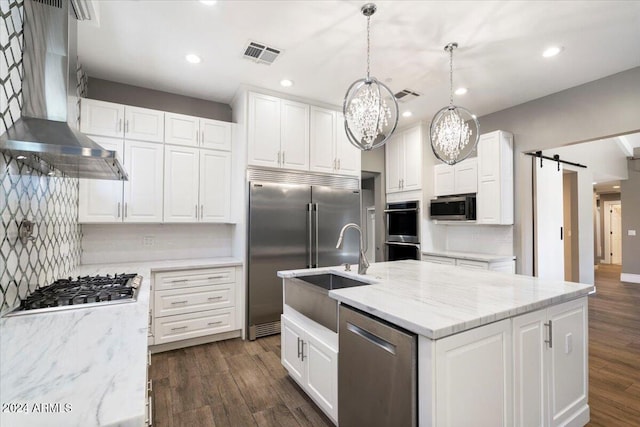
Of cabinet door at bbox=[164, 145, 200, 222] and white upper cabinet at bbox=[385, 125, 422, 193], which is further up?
white upper cabinet at bbox=[385, 125, 422, 193]

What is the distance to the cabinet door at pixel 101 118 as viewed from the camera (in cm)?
A: 293

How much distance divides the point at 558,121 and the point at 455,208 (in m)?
A: 1.54

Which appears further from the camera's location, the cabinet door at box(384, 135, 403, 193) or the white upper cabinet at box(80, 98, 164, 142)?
the cabinet door at box(384, 135, 403, 193)

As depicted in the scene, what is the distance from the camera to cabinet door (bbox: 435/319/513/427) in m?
1.21

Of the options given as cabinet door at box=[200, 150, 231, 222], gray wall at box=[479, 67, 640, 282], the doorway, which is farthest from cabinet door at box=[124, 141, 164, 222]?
the doorway

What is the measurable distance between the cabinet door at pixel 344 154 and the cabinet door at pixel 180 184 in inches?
70.8

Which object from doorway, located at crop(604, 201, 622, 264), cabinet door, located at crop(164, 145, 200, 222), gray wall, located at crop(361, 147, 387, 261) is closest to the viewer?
cabinet door, located at crop(164, 145, 200, 222)

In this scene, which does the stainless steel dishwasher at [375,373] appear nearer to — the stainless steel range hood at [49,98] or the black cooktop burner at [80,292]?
the black cooktop burner at [80,292]

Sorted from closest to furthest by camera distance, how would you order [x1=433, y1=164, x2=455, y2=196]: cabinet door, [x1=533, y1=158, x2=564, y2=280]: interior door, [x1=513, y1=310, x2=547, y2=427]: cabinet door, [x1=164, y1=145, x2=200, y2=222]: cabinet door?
[x1=513, y1=310, x2=547, y2=427]: cabinet door < [x1=164, y1=145, x2=200, y2=222]: cabinet door < [x1=533, y1=158, x2=564, y2=280]: interior door < [x1=433, y1=164, x2=455, y2=196]: cabinet door

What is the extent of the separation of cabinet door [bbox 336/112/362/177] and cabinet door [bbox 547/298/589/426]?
2821mm

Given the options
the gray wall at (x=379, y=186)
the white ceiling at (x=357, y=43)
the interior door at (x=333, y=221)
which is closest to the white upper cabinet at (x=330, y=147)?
the interior door at (x=333, y=221)

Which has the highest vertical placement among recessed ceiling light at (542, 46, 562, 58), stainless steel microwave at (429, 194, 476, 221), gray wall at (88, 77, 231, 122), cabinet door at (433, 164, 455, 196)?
recessed ceiling light at (542, 46, 562, 58)

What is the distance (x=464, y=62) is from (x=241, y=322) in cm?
361

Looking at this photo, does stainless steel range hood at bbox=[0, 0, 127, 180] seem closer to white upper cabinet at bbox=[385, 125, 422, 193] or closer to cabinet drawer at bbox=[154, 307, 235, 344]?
cabinet drawer at bbox=[154, 307, 235, 344]
